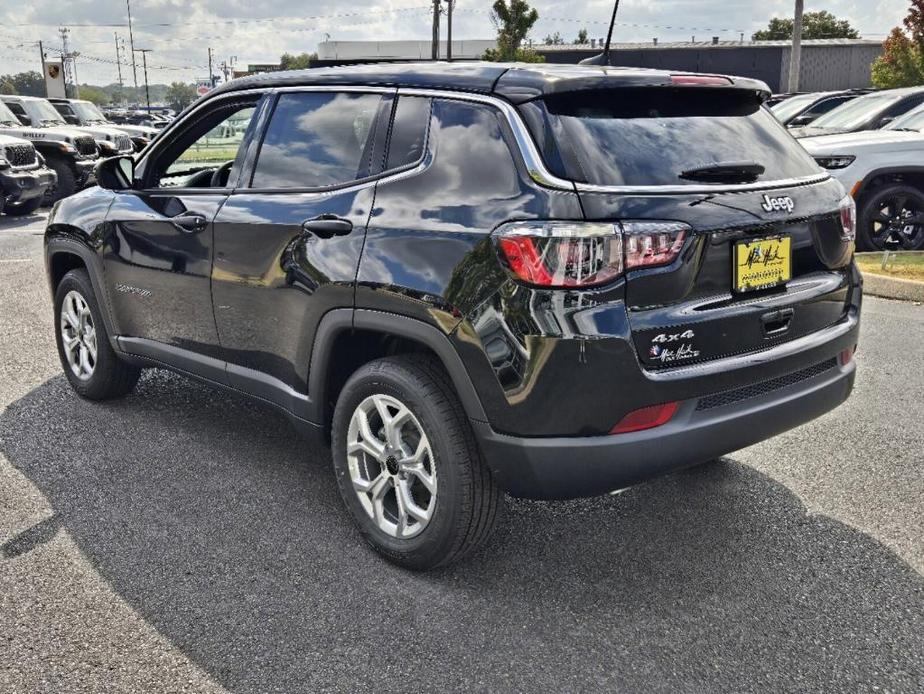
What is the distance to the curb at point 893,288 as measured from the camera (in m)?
8.00

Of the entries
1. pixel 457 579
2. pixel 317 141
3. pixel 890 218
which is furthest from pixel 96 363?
pixel 890 218

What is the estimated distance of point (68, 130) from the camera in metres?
17.8

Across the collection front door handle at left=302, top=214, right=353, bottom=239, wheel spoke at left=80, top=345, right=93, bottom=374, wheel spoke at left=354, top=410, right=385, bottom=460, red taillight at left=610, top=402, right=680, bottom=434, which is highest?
front door handle at left=302, top=214, right=353, bottom=239

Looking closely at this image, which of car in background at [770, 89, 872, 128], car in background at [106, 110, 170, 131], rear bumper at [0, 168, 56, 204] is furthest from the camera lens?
car in background at [106, 110, 170, 131]

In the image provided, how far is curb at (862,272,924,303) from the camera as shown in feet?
26.2

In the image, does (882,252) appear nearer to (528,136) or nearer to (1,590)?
(528,136)

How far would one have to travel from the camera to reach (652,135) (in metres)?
3.08

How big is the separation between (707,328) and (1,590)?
2536mm

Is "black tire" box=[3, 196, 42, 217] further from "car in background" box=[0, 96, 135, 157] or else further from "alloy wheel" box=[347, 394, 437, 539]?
"alloy wheel" box=[347, 394, 437, 539]

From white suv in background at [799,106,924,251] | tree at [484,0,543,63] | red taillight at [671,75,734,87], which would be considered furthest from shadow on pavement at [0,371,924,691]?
tree at [484,0,543,63]

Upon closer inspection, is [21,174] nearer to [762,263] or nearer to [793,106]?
[793,106]

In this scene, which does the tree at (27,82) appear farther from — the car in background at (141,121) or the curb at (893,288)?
the curb at (893,288)

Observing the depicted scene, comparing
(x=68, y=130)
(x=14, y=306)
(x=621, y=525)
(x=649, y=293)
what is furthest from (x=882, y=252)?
(x=68, y=130)

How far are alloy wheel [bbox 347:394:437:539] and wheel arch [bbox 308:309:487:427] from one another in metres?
0.21
